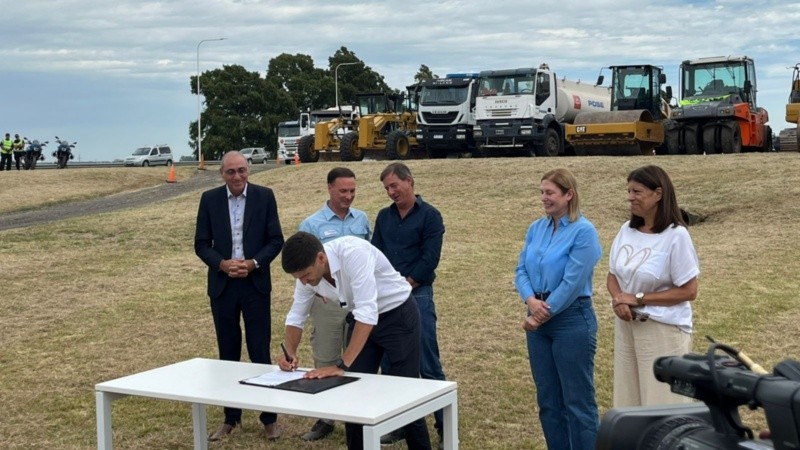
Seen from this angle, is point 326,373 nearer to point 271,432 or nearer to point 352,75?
point 271,432

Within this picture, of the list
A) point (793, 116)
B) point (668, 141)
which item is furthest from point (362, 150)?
point (793, 116)

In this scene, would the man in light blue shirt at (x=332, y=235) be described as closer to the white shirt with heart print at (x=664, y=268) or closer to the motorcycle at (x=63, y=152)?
the white shirt with heart print at (x=664, y=268)

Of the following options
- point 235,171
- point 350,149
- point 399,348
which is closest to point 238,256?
point 235,171

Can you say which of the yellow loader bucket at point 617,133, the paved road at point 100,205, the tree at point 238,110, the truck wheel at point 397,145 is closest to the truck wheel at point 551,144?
the yellow loader bucket at point 617,133

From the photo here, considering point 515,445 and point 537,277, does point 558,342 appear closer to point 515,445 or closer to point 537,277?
point 537,277

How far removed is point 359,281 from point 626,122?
22206mm

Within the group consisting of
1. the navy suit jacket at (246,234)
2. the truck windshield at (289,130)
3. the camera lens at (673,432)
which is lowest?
the camera lens at (673,432)

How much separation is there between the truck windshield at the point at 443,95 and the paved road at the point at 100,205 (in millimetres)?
7363

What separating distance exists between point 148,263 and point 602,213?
8259 millimetres

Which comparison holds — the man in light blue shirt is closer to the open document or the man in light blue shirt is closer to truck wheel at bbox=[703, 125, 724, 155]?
the open document

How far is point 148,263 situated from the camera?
14.6 m

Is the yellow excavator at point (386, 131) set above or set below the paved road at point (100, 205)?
above

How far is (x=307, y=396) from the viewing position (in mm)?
4703

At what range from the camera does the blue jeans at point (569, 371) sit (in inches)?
208
